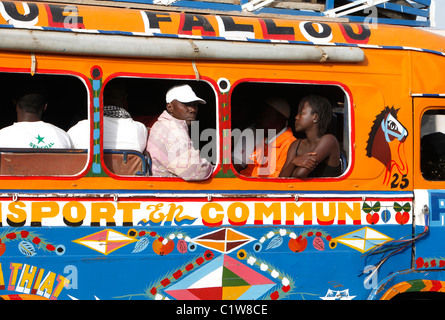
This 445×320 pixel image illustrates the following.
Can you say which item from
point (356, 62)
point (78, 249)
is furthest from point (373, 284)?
point (78, 249)

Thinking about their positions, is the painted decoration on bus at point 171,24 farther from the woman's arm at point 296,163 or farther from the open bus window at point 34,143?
the woman's arm at point 296,163

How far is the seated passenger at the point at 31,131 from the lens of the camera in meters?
4.44

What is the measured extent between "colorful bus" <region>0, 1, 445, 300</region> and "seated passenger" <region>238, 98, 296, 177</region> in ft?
0.48

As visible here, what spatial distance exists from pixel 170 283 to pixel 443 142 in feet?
8.66

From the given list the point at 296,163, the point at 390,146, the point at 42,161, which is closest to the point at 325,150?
the point at 296,163

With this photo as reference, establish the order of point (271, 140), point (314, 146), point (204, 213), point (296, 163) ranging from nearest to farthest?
point (204, 213) < point (296, 163) < point (314, 146) < point (271, 140)

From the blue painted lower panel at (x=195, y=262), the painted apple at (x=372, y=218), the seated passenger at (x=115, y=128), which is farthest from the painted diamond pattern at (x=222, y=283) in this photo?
the seated passenger at (x=115, y=128)

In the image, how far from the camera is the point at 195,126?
16.6 feet

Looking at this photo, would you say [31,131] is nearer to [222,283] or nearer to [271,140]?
[222,283]

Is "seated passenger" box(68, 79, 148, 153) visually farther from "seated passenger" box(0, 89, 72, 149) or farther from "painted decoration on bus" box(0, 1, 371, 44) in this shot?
"painted decoration on bus" box(0, 1, 371, 44)

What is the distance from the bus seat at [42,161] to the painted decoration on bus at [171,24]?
2.86 ft

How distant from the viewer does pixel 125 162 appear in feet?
15.0

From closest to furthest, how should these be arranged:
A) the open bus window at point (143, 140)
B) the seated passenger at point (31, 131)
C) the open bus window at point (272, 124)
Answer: the seated passenger at point (31, 131) < the open bus window at point (143, 140) < the open bus window at point (272, 124)

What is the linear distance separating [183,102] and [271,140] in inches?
35.4
